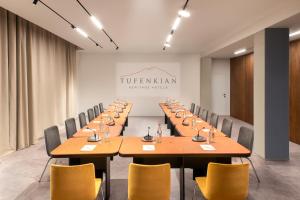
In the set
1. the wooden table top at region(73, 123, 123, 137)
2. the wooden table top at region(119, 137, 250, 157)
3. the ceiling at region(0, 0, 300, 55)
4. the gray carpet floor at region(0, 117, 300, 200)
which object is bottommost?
the gray carpet floor at region(0, 117, 300, 200)

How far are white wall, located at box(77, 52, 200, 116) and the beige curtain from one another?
2.71 meters

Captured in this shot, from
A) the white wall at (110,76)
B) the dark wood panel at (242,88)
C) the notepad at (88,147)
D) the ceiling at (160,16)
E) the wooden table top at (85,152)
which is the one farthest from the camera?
the white wall at (110,76)

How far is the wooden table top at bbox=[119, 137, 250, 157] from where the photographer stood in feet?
10.1

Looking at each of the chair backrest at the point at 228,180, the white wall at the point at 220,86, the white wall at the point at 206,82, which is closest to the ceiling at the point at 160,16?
the chair backrest at the point at 228,180

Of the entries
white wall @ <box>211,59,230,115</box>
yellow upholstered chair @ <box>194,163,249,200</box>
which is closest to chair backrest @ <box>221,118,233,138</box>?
yellow upholstered chair @ <box>194,163,249,200</box>

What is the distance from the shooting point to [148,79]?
40.6ft

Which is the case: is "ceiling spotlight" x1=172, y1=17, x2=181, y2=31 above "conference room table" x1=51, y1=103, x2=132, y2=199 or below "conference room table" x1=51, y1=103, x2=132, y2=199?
above

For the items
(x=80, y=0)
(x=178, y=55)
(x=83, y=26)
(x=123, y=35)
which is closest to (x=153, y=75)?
(x=178, y=55)

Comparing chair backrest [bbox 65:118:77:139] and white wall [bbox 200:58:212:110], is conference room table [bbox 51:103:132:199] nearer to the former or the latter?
chair backrest [bbox 65:118:77:139]

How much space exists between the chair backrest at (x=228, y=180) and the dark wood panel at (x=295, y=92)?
16.4ft

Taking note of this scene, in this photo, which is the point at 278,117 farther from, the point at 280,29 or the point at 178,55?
the point at 178,55

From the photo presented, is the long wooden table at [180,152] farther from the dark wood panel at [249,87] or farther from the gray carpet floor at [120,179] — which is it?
the dark wood panel at [249,87]

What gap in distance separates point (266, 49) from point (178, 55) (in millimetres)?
7151

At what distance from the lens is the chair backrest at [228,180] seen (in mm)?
2496
